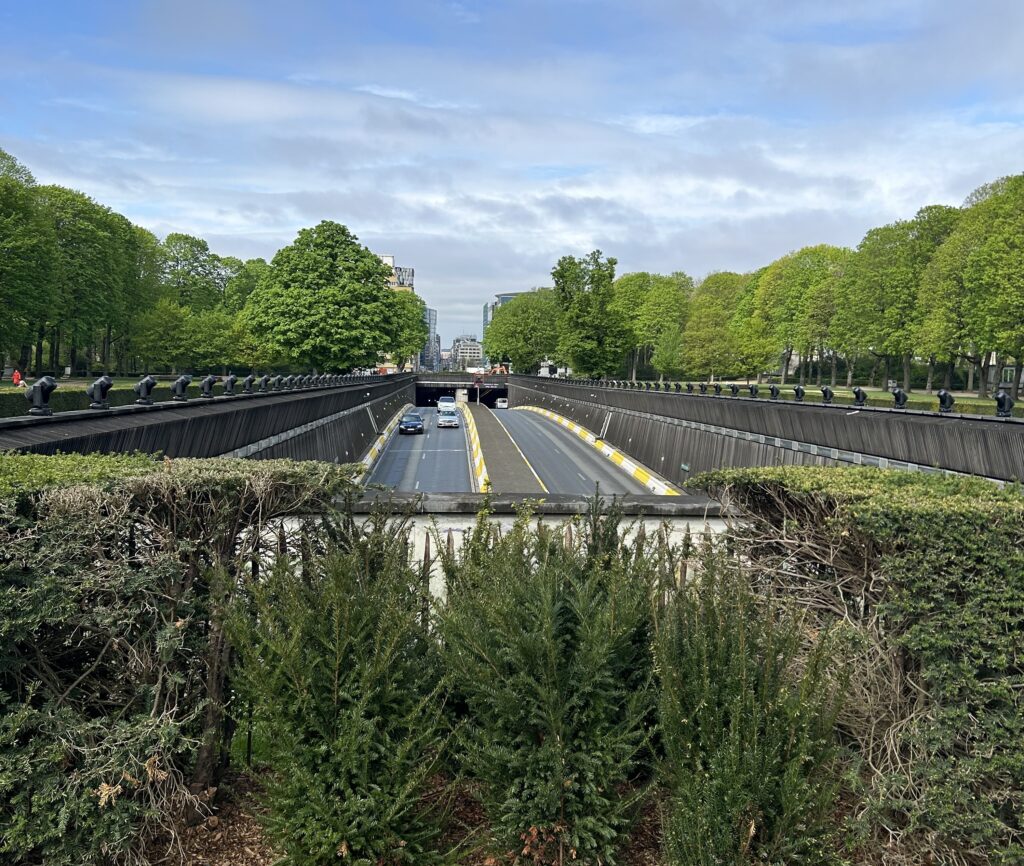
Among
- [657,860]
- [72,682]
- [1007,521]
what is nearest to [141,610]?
[72,682]

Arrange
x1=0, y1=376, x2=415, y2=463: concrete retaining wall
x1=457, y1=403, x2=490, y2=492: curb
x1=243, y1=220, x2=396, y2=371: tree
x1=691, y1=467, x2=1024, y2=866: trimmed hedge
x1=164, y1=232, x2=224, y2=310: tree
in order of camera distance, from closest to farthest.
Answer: x1=691, y1=467, x2=1024, y2=866: trimmed hedge → x1=0, y1=376, x2=415, y2=463: concrete retaining wall → x1=457, y1=403, x2=490, y2=492: curb → x1=243, y1=220, x2=396, y2=371: tree → x1=164, y1=232, x2=224, y2=310: tree

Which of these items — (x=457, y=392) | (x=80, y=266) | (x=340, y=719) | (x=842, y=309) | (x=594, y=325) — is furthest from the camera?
(x=457, y=392)

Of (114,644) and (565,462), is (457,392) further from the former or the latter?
(114,644)

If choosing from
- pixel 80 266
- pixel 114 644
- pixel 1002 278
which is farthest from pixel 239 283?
pixel 114 644

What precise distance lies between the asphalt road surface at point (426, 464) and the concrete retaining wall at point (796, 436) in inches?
373

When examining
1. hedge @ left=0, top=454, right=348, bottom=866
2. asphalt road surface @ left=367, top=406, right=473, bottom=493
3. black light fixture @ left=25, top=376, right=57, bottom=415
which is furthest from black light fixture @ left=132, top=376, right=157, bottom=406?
asphalt road surface @ left=367, top=406, right=473, bottom=493

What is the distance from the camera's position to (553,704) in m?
4.04

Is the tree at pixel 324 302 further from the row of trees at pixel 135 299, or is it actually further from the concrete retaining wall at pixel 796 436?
the concrete retaining wall at pixel 796 436

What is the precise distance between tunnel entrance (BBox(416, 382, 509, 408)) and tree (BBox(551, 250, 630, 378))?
40.4 m

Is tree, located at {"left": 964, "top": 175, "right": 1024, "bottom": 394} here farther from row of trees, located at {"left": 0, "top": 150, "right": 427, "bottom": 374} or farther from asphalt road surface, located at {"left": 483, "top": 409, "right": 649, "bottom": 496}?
row of trees, located at {"left": 0, "top": 150, "right": 427, "bottom": 374}

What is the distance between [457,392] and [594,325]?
47927 mm

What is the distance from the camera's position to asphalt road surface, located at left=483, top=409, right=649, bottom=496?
33.5 meters

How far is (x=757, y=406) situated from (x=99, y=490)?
73.2 ft

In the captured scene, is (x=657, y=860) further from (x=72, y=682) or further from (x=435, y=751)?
(x=72, y=682)
